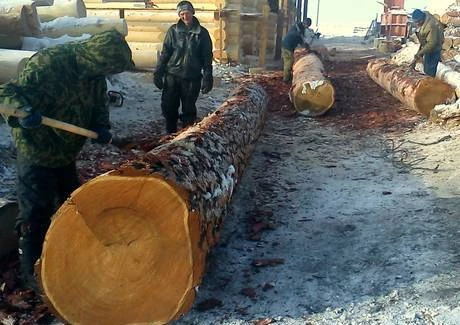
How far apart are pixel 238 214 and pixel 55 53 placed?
96.8 inches

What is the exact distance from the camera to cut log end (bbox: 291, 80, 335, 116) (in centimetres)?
979

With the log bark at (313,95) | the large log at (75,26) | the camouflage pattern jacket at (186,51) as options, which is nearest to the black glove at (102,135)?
the camouflage pattern jacket at (186,51)

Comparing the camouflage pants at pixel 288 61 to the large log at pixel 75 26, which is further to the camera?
the camouflage pants at pixel 288 61

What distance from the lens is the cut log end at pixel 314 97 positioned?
979 cm

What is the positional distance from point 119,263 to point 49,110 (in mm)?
1250

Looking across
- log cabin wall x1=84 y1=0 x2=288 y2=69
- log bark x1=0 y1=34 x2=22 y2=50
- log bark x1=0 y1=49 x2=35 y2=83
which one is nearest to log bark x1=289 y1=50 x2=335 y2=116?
log bark x1=0 y1=34 x2=22 y2=50

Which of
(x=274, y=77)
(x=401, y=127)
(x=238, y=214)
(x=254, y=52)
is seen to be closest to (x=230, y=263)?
(x=238, y=214)

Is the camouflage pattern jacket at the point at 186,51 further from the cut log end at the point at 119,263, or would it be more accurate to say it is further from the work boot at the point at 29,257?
the cut log end at the point at 119,263

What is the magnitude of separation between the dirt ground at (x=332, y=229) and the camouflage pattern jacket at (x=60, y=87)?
1099 mm

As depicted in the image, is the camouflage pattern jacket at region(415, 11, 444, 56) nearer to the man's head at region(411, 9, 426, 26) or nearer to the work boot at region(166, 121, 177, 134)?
the man's head at region(411, 9, 426, 26)

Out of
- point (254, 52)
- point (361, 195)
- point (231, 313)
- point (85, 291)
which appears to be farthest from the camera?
point (254, 52)

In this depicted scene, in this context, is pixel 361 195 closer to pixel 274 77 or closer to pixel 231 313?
pixel 231 313

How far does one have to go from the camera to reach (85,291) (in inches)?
133

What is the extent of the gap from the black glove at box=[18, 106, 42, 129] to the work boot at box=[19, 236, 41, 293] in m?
0.91
